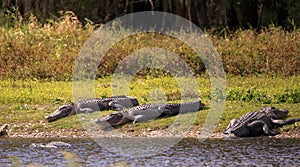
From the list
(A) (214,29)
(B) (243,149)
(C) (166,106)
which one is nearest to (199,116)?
(C) (166,106)

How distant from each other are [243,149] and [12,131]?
169 inches

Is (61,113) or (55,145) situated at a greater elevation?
(61,113)

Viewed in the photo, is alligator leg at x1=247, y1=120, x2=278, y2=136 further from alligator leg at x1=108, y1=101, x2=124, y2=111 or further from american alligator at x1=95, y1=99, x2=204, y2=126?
alligator leg at x1=108, y1=101, x2=124, y2=111

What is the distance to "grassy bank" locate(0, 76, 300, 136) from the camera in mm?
13695

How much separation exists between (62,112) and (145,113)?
1472 mm

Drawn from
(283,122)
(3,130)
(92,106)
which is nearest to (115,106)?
(92,106)

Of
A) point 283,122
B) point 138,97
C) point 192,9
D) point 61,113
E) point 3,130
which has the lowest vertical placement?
point 3,130

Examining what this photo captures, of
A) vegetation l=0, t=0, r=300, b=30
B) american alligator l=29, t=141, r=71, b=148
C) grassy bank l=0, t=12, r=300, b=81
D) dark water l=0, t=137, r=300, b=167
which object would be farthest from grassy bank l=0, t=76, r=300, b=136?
vegetation l=0, t=0, r=300, b=30

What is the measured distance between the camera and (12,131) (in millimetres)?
13719

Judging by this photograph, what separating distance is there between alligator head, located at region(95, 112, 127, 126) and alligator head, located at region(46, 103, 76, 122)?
0.78 metres

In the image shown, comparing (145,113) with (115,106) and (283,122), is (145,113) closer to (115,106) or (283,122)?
(115,106)

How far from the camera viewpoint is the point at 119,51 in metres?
19.9

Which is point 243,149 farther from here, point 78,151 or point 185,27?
point 185,27

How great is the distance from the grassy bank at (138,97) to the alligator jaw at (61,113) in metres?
0.09
